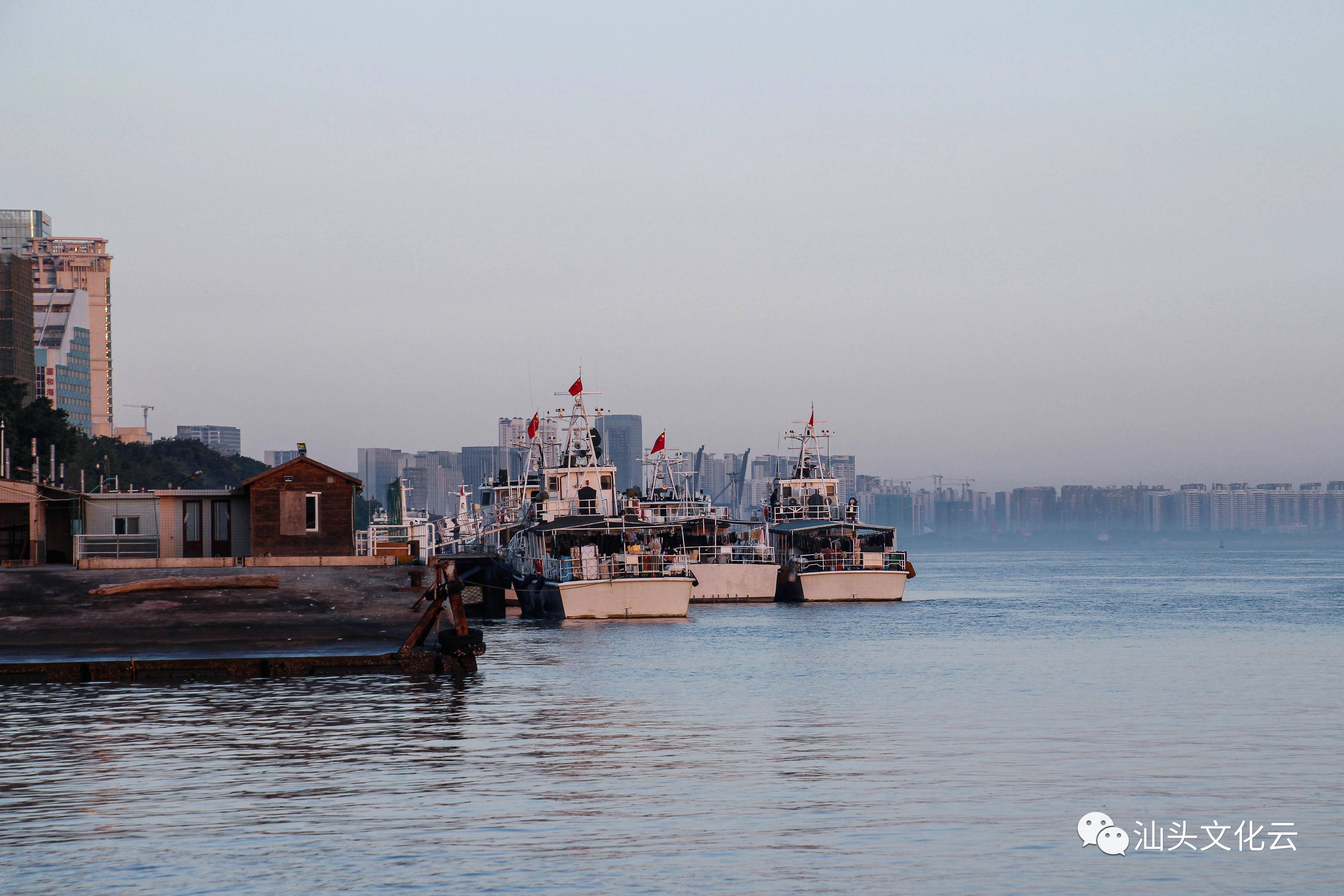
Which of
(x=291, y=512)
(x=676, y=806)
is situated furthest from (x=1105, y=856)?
(x=291, y=512)

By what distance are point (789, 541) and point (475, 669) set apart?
215 feet

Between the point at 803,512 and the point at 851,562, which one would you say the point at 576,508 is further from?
the point at 803,512

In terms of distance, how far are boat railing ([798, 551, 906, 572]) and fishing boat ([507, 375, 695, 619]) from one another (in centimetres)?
906

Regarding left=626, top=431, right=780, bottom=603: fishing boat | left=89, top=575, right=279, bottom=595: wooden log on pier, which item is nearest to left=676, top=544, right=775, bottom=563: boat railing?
left=626, top=431, right=780, bottom=603: fishing boat

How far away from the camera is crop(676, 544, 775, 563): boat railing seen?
95375 mm

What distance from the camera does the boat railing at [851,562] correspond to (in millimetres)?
93500

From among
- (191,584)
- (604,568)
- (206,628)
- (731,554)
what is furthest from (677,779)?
(731,554)

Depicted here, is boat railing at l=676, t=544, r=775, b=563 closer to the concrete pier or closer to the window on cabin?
the window on cabin

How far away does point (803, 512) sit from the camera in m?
111

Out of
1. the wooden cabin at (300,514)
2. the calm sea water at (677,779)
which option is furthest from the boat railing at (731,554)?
the calm sea water at (677,779)

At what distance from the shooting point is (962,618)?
8231cm

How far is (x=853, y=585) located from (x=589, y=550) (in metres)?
21.6

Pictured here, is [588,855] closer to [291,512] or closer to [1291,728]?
[1291,728]

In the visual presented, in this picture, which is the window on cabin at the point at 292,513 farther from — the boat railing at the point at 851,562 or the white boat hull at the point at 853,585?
the boat railing at the point at 851,562
